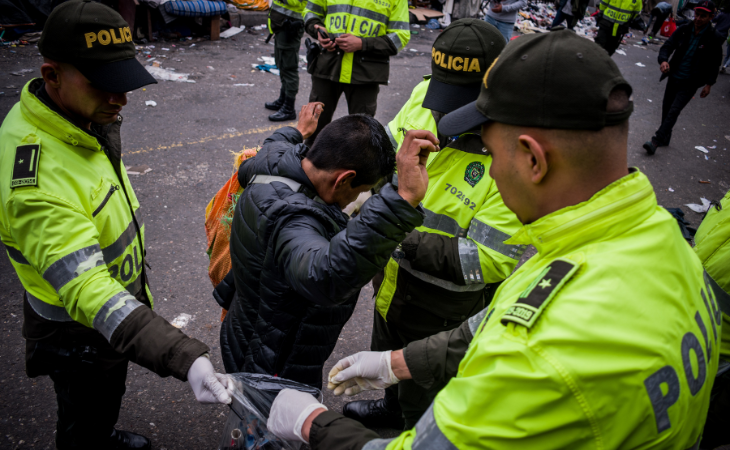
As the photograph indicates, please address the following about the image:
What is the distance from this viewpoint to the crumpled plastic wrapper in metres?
1.68

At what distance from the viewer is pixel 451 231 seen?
228 centimetres

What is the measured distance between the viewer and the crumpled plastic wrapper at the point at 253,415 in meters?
1.68

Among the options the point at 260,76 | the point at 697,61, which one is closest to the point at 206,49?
the point at 260,76

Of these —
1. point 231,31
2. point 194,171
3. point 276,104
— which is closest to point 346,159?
point 194,171

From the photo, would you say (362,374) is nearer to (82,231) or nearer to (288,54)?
(82,231)

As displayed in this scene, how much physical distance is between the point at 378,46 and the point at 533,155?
4.02 m

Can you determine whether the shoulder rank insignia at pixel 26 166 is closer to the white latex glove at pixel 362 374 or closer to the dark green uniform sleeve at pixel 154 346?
the dark green uniform sleeve at pixel 154 346

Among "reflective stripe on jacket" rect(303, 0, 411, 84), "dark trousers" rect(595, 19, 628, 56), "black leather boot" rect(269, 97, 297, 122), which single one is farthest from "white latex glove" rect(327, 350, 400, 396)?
"dark trousers" rect(595, 19, 628, 56)

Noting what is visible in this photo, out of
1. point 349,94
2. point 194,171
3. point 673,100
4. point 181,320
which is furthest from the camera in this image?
point 673,100

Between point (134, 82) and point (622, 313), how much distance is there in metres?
1.89

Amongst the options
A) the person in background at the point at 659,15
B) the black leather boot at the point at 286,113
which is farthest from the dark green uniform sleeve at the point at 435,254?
the person in background at the point at 659,15

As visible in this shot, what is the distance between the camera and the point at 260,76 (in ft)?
25.1

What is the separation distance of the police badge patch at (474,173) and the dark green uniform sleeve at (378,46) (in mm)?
3022

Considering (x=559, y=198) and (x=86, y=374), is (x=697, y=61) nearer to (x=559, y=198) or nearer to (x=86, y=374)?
(x=559, y=198)
